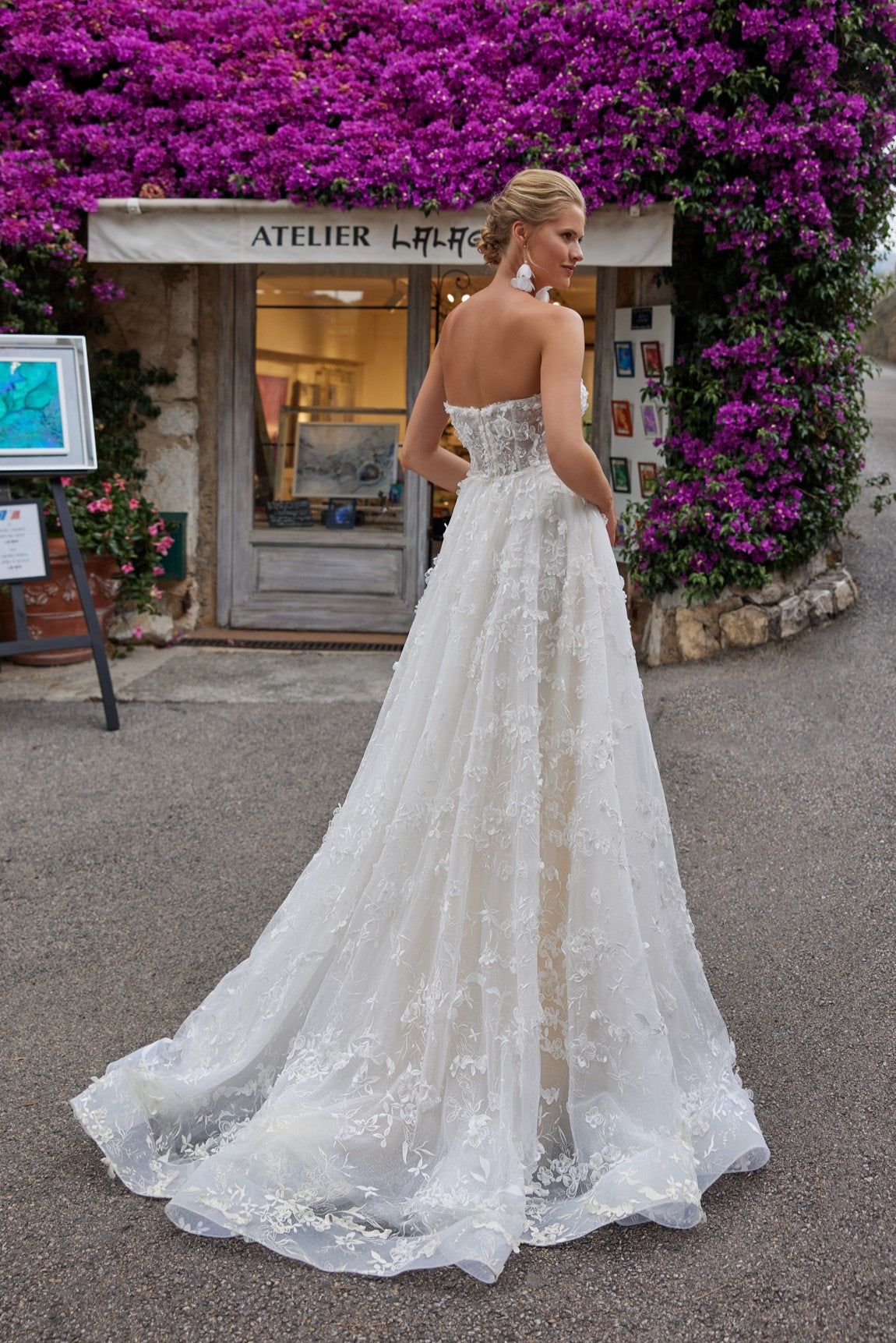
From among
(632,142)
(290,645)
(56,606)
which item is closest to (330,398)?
(290,645)

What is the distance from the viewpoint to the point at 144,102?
22.3ft

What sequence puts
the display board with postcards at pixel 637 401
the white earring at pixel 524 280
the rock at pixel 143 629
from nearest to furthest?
the white earring at pixel 524 280
the display board with postcards at pixel 637 401
the rock at pixel 143 629

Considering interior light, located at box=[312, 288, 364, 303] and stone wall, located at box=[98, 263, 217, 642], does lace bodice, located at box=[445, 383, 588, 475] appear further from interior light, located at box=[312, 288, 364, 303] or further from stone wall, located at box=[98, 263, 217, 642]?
interior light, located at box=[312, 288, 364, 303]

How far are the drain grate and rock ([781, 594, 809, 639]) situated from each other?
2426mm

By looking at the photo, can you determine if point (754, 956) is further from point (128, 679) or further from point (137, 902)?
point (128, 679)

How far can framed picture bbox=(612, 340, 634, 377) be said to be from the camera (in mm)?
7164

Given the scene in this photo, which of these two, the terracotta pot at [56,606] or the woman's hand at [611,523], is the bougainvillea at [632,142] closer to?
the terracotta pot at [56,606]

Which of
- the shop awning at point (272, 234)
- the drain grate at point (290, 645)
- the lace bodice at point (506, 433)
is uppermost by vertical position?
the shop awning at point (272, 234)

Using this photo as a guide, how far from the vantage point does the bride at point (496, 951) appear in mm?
2209

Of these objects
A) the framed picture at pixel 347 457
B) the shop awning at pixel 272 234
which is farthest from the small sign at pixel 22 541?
the framed picture at pixel 347 457

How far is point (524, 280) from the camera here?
7.88 ft

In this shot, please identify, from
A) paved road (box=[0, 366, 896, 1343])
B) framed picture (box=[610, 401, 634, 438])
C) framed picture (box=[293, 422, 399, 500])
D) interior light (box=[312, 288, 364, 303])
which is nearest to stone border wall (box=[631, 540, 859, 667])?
paved road (box=[0, 366, 896, 1343])

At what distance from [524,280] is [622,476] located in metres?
5.00

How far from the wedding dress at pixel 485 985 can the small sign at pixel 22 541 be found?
11.7ft
